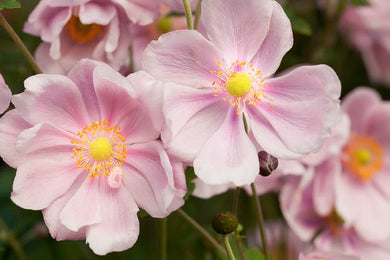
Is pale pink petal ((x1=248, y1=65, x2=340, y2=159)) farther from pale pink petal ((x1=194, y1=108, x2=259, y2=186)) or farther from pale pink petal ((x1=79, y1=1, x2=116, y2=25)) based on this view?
pale pink petal ((x1=79, y1=1, x2=116, y2=25))

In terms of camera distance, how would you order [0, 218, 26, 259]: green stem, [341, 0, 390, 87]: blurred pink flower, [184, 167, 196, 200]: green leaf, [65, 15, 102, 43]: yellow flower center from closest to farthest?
1. [184, 167, 196, 200]: green leaf
2. [65, 15, 102, 43]: yellow flower center
3. [0, 218, 26, 259]: green stem
4. [341, 0, 390, 87]: blurred pink flower

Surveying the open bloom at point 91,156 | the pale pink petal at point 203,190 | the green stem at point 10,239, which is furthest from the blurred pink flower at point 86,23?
the green stem at point 10,239

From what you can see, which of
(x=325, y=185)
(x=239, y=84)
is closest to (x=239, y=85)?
(x=239, y=84)

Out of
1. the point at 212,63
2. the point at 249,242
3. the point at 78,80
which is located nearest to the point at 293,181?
the point at 249,242

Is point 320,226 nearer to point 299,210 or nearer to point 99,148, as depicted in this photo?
point 299,210

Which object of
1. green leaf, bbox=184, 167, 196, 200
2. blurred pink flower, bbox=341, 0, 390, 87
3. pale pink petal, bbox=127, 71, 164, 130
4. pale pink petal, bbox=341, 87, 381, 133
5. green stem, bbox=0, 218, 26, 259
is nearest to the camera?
pale pink petal, bbox=127, 71, 164, 130

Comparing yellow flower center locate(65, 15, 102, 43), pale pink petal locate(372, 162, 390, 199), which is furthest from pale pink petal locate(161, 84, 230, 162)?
pale pink petal locate(372, 162, 390, 199)

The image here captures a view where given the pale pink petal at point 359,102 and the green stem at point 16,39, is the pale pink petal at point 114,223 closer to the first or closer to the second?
the green stem at point 16,39
